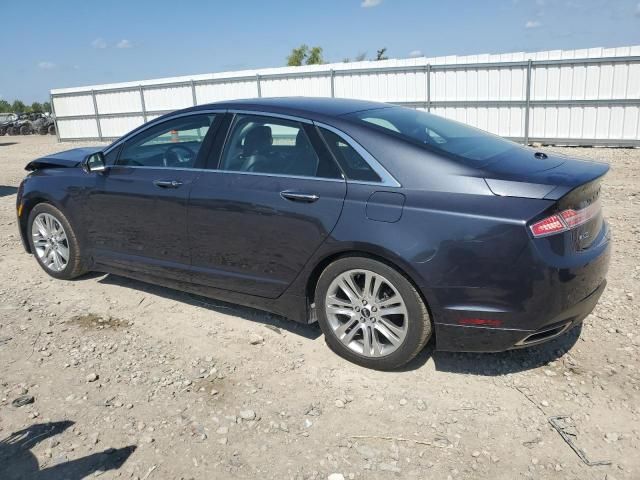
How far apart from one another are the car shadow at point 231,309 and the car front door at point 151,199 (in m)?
0.44

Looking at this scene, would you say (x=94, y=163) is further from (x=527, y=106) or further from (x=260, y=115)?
(x=527, y=106)

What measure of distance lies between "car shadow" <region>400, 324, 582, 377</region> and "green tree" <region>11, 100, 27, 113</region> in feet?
168

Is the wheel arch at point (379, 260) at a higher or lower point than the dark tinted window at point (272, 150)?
lower

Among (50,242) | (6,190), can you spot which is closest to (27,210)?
(50,242)

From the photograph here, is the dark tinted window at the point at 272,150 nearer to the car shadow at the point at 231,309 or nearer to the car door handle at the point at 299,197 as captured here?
the car door handle at the point at 299,197

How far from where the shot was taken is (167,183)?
13.9 ft

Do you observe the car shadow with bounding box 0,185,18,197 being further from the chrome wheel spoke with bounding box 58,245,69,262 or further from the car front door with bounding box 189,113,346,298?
the car front door with bounding box 189,113,346,298

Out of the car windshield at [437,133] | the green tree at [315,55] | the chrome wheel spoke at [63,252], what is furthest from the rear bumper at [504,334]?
→ the green tree at [315,55]

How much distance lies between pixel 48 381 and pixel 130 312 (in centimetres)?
A: 110

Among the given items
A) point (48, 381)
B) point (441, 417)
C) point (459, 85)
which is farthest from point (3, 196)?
point (459, 85)

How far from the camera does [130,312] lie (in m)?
4.61

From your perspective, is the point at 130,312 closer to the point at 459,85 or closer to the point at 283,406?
the point at 283,406

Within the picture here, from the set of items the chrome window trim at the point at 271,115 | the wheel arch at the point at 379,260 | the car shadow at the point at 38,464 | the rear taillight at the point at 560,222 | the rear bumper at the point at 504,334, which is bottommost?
the car shadow at the point at 38,464

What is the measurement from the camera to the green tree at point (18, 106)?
46.7m
